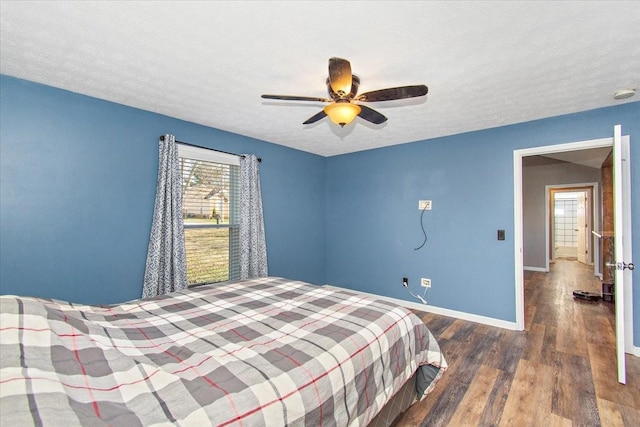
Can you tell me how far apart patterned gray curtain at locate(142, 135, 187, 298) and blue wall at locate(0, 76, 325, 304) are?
10 centimetres

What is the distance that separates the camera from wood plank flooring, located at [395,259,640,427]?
1911 millimetres

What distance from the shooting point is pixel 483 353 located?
275 cm

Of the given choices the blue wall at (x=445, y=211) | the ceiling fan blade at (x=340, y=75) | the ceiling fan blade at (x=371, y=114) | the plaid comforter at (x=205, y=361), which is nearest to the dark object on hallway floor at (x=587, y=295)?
the blue wall at (x=445, y=211)

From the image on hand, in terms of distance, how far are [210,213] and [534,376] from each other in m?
3.60

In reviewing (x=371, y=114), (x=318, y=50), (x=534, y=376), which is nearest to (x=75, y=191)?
(x=318, y=50)

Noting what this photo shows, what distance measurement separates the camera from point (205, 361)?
1.25m

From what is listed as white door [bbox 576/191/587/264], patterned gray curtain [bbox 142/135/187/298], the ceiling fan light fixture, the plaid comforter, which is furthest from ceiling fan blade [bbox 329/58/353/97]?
white door [bbox 576/191/587/264]

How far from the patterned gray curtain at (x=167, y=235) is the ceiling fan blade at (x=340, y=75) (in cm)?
205

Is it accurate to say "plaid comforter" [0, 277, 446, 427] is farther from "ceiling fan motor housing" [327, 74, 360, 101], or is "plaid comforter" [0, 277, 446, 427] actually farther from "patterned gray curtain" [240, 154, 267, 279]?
"patterned gray curtain" [240, 154, 267, 279]

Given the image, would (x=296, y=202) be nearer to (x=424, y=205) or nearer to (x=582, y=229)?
(x=424, y=205)

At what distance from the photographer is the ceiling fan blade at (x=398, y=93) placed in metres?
1.79

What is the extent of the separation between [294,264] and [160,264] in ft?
6.57

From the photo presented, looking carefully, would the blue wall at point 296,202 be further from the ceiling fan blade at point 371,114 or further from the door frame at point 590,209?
the door frame at point 590,209

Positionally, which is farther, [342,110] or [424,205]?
[424,205]
